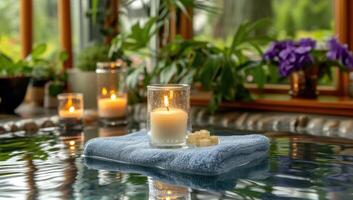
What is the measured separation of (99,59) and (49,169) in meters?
1.08

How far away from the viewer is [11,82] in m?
1.94

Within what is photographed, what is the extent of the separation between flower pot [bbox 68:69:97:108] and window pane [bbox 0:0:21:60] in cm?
35

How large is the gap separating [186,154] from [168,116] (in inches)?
5.0

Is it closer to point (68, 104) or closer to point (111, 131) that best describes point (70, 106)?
point (68, 104)

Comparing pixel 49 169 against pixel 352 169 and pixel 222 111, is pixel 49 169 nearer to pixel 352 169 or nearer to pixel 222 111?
pixel 352 169

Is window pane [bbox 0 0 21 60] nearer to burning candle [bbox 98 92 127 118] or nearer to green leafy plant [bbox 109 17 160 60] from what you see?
green leafy plant [bbox 109 17 160 60]

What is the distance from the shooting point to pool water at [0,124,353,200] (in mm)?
963

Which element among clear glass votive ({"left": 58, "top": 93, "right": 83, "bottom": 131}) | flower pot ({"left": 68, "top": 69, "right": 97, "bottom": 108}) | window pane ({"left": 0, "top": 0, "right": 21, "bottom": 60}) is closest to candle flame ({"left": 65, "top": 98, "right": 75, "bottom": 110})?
clear glass votive ({"left": 58, "top": 93, "right": 83, "bottom": 131})

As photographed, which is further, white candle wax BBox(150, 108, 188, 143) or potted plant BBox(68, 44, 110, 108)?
potted plant BBox(68, 44, 110, 108)

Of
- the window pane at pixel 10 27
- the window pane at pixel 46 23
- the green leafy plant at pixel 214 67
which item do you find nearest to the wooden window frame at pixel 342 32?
the green leafy plant at pixel 214 67

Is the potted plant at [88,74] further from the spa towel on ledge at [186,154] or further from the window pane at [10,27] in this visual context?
the spa towel on ledge at [186,154]

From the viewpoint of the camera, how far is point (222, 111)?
6.25 ft

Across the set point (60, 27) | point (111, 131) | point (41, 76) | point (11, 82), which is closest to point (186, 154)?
point (111, 131)

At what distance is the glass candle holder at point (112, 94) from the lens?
72.3 inches
